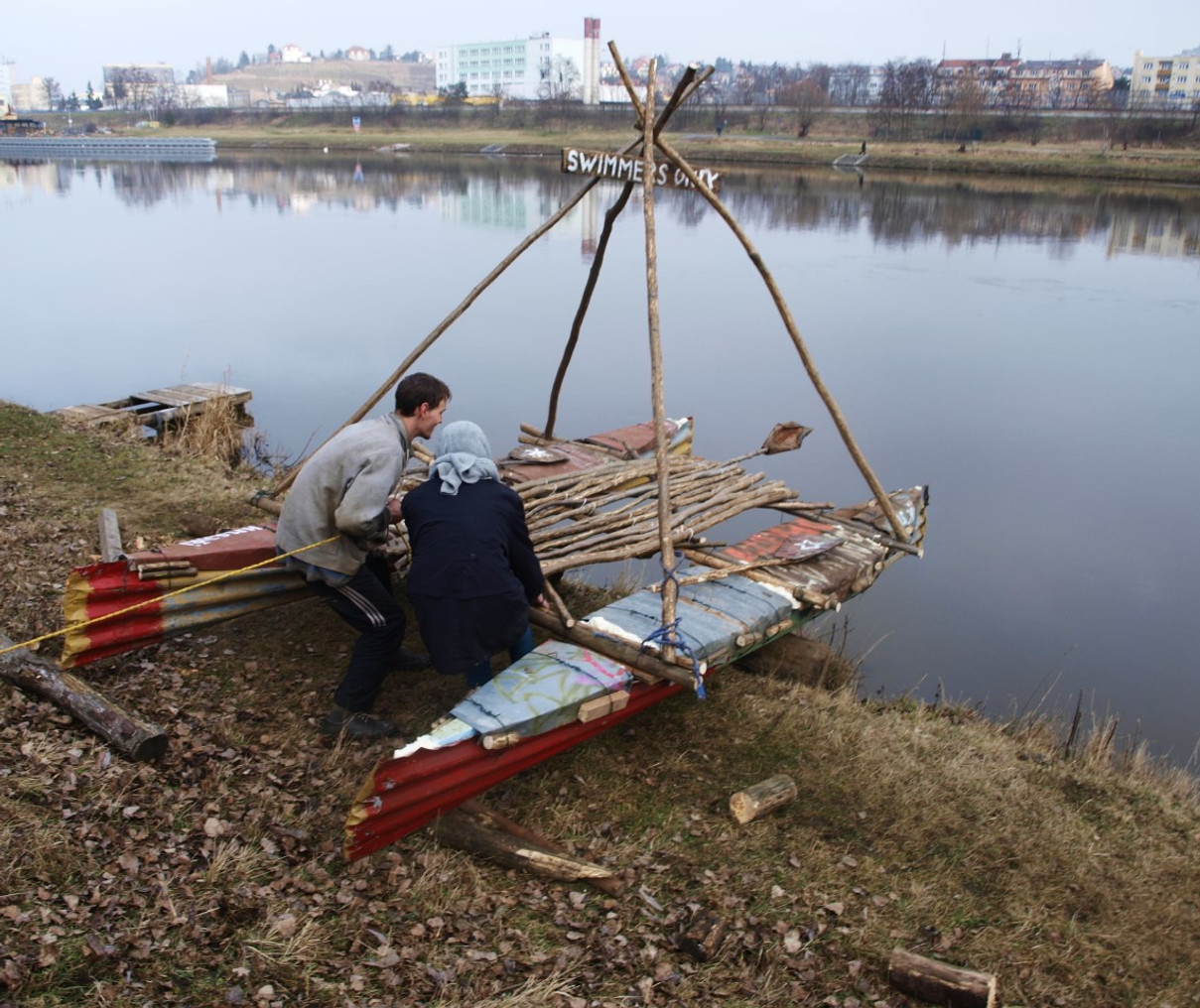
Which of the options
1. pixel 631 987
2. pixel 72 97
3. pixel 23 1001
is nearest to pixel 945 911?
pixel 631 987

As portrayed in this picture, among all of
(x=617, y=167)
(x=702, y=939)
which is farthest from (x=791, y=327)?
(x=702, y=939)

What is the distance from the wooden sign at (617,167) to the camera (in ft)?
22.1

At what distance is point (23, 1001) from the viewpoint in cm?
324

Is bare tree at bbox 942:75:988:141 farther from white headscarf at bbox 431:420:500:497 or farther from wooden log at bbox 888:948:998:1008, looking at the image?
wooden log at bbox 888:948:998:1008

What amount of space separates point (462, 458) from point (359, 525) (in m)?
0.63

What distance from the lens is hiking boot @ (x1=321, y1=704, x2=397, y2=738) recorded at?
5.21 m

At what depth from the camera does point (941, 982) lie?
3877 millimetres

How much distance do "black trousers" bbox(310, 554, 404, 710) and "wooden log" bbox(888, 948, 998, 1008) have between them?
9.41 feet

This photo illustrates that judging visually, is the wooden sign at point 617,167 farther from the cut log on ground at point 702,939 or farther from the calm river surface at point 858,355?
the cut log on ground at point 702,939

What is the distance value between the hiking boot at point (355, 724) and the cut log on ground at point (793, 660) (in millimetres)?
2704

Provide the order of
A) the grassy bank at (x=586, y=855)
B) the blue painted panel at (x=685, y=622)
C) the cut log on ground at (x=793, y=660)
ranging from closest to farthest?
1. the grassy bank at (x=586, y=855)
2. the blue painted panel at (x=685, y=622)
3. the cut log on ground at (x=793, y=660)

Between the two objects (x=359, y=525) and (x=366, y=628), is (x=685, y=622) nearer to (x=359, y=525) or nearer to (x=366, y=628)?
(x=366, y=628)

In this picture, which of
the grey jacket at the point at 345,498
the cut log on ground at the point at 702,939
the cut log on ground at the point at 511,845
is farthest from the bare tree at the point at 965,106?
the cut log on ground at the point at 702,939

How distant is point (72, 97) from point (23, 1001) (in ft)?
532
